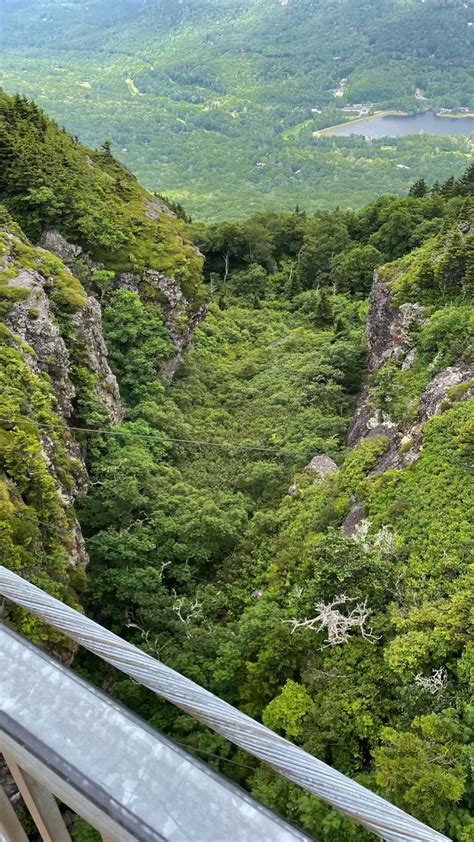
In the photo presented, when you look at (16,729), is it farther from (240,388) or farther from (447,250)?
(240,388)

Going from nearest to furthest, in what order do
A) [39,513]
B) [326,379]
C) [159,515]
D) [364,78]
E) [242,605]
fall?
[39,513]
[242,605]
[159,515]
[326,379]
[364,78]

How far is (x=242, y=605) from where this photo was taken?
1202cm

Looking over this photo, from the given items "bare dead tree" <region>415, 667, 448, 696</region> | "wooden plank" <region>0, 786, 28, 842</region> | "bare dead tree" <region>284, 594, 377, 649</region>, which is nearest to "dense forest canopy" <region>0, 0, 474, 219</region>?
"bare dead tree" <region>284, 594, 377, 649</region>

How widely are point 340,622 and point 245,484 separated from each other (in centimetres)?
811

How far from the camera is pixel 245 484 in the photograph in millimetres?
16484

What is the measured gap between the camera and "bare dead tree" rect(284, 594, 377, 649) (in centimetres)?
838

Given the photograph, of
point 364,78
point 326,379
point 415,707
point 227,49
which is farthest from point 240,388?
point 227,49

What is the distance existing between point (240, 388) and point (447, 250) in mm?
9343

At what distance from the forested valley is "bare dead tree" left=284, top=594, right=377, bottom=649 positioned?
50mm

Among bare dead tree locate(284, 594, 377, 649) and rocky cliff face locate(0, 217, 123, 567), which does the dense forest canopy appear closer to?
rocky cliff face locate(0, 217, 123, 567)

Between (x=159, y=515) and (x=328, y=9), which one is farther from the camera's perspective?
A: (x=328, y=9)

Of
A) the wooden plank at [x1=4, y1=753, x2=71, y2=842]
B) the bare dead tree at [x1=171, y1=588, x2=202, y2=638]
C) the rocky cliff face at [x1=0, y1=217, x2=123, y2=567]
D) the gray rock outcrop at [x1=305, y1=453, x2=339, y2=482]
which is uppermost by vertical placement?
the wooden plank at [x1=4, y1=753, x2=71, y2=842]

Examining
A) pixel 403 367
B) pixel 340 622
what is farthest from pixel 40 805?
pixel 403 367

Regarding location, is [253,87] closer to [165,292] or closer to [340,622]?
[165,292]
